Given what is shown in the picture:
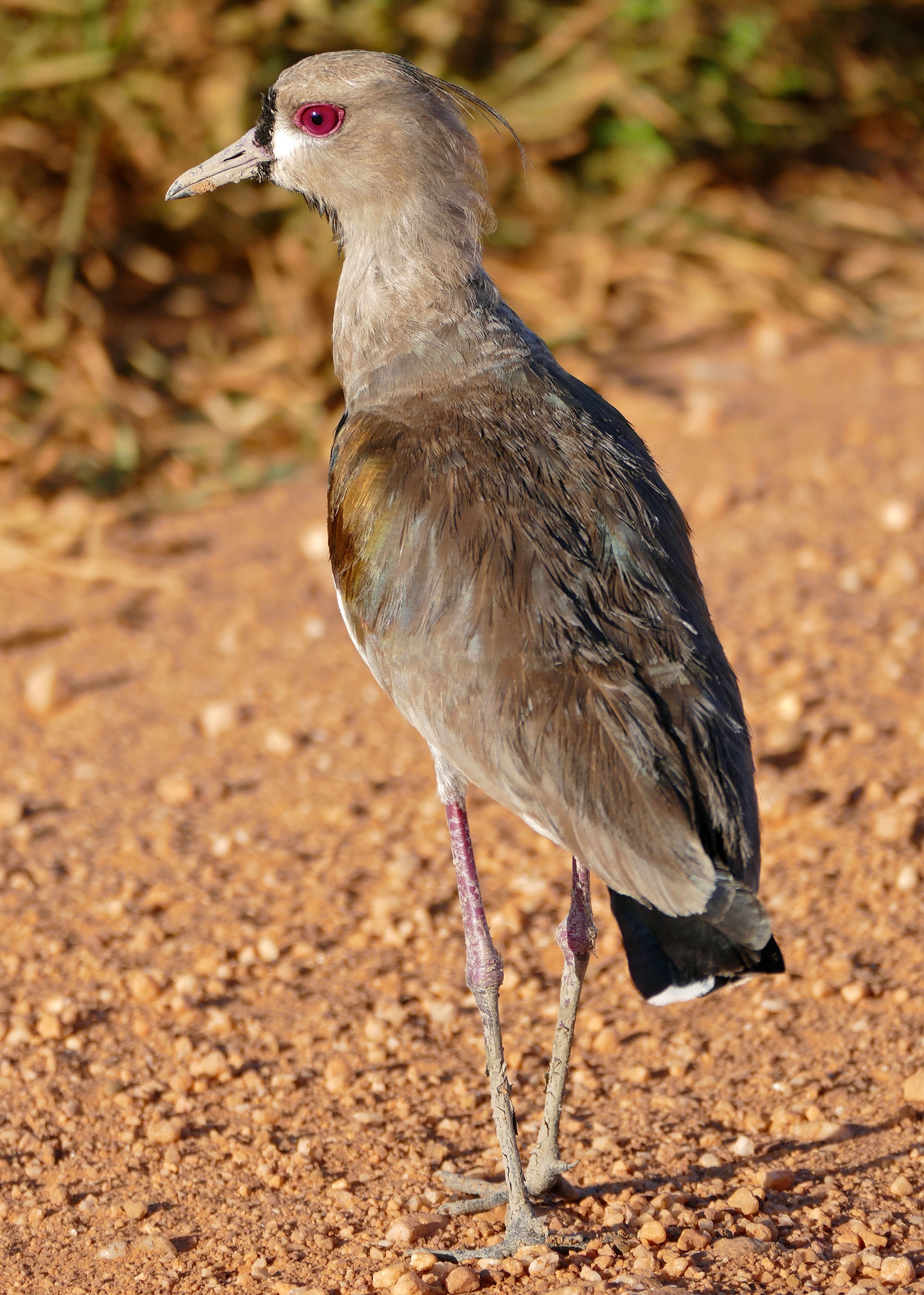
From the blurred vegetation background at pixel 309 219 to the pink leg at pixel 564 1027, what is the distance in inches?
148

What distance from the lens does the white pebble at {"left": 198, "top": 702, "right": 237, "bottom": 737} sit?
5035mm

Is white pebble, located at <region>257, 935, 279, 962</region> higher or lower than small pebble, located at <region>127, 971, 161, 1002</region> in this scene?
lower

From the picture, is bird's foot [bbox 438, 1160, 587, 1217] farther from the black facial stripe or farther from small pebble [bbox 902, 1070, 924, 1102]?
the black facial stripe

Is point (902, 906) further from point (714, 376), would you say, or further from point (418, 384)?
point (714, 376)

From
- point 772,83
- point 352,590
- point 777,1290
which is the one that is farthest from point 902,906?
point 772,83

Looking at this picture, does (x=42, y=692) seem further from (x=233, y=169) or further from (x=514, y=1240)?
(x=514, y=1240)

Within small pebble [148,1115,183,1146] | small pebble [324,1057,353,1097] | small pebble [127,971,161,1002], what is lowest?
small pebble [324,1057,353,1097]

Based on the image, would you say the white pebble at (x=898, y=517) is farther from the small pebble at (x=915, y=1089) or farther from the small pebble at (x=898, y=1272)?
the small pebble at (x=898, y=1272)

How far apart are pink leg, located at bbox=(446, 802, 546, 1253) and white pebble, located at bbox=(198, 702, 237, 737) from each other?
6.65 ft

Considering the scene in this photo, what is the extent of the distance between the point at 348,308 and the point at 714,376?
4.10 meters

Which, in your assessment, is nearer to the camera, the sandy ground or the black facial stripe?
the sandy ground

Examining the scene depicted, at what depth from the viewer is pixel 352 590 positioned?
3203 millimetres

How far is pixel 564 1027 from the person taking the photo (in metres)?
3.18

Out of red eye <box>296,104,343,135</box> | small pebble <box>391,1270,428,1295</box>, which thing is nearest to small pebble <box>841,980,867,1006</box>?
small pebble <box>391,1270,428,1295</box>
